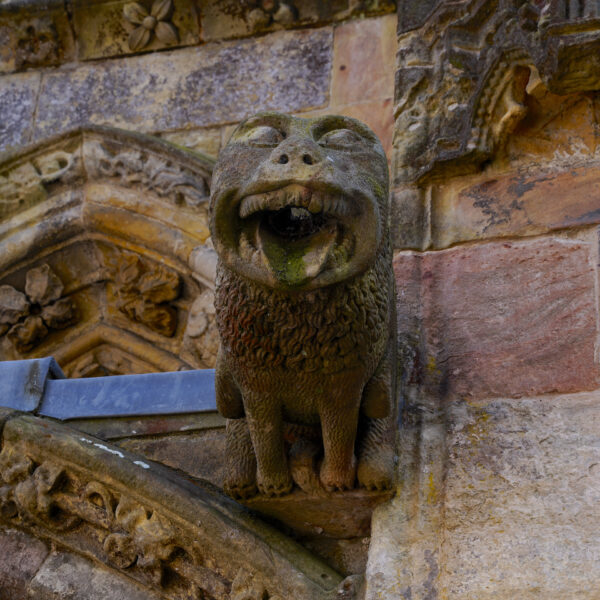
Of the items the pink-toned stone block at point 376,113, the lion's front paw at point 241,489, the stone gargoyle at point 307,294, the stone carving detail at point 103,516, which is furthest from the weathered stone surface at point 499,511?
the pink-toned stone block at point 376,113

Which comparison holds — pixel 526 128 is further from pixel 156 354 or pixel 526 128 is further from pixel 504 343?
pixel 156 354

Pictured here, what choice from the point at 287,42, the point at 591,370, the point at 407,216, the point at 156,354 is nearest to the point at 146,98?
the point at 287,42

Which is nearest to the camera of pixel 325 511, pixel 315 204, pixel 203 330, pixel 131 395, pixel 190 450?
pixel 315 204

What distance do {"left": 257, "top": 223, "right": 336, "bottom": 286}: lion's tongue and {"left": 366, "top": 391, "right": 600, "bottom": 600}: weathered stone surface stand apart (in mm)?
591

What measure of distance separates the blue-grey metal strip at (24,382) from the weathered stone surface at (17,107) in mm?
1686

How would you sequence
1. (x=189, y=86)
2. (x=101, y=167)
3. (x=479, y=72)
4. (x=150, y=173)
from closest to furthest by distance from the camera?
1. (x=479, y=72)
2. (x=150, y=173)
3. (x=101, y=167)
4. (x=189, y=86)

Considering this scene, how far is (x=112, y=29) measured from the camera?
4.70 metres

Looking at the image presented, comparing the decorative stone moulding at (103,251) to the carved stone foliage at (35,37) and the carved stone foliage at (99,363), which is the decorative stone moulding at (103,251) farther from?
the carved stone foliage at (35,37)

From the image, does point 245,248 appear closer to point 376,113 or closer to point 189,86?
point 376,113

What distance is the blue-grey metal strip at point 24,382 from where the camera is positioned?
119 inches

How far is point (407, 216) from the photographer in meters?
3.03

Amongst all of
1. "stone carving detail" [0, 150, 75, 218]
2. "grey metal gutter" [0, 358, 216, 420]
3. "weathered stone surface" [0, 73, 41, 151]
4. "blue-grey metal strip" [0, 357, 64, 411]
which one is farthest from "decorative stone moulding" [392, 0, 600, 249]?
"weathered stone surface" [0, 73, 41, 151]

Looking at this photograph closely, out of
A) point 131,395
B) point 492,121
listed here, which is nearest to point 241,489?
point 131,395

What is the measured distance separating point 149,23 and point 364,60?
92 cm
